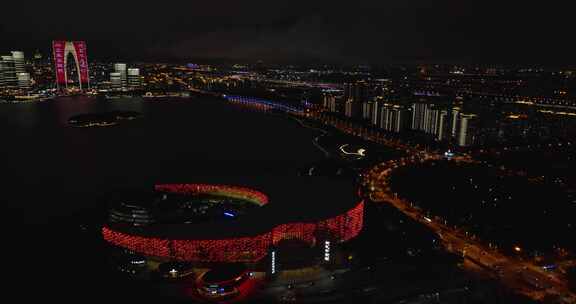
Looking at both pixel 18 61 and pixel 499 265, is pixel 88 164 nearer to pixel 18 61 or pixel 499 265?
pixel 499 265

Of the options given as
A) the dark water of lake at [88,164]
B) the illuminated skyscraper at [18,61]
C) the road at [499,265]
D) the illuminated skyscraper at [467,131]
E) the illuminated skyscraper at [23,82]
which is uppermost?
the illuminated skyscraper at [18,61]

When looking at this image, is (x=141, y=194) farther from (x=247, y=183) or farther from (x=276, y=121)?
(x=276, y=121)

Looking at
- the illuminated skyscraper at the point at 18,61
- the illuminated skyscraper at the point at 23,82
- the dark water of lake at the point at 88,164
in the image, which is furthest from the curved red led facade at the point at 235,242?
the illuminated skyscraper at the point at 18,61

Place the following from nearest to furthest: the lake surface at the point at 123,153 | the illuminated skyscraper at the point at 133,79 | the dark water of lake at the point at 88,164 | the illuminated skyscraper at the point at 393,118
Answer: the dark water of lake at the point at 88,164 < the lake surface at the point at 123,153 < the illuminated skyscraper at the point at 393,118 < the illuminated skyscraper at the point at 133,79

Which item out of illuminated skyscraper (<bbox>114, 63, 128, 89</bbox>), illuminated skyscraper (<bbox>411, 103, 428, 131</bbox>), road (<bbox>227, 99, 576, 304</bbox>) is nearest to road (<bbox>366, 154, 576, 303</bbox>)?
road (<bbox>227, 99, 576, 304</bbox>)

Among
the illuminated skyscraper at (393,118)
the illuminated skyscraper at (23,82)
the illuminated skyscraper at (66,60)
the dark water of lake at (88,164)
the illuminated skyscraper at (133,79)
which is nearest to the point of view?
the dark water of lake at (88,164)

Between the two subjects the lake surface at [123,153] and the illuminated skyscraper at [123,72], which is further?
the illuminated skyscraper at [123,72]

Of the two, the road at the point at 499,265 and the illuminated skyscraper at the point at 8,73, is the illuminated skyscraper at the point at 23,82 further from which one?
the road at the point at 499,265

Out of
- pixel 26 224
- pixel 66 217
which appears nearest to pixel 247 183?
pixel 66 217
